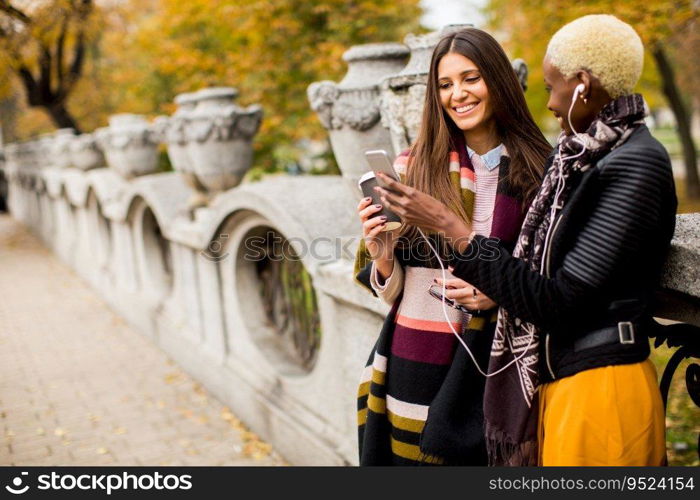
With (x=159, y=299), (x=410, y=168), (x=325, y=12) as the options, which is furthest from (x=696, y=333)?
(x=325, y=12)

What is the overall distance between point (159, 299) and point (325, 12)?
23.9 feet

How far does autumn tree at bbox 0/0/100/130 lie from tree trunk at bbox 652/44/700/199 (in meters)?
12.2

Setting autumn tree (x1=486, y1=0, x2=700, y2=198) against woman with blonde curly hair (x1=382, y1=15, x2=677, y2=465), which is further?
autumn tree (x1=486, y1=0, x2=700, y2=198)

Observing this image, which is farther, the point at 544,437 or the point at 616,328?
the point at 544,437

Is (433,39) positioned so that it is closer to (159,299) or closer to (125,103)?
(159,299)

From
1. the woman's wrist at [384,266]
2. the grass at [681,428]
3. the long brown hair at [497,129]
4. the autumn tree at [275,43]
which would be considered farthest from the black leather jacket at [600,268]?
the autumn tree at [275,43]

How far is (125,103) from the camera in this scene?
19.4 m

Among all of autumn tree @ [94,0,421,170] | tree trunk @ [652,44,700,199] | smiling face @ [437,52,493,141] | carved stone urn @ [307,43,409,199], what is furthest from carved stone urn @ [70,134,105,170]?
tree trunk @ [652,44,700,199]

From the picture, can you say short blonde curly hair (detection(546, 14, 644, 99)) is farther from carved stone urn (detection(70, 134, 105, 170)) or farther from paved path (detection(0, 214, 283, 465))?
carved stone urn (detection(70, 134, 105, 170))

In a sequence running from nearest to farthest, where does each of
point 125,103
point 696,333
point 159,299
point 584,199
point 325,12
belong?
point 584,199 → point 696,333 → point 159,299 → point 325,12 → point 125,103

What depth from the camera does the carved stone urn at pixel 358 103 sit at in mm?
3537

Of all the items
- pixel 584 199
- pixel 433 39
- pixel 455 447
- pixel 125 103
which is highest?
pixel 125 103

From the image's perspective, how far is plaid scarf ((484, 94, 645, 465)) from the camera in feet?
5.29

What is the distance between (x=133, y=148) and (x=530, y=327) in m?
6.59
